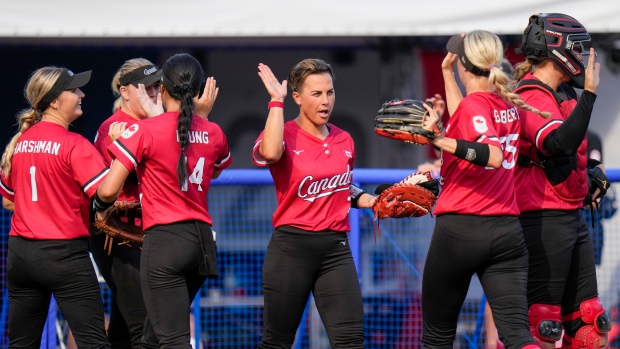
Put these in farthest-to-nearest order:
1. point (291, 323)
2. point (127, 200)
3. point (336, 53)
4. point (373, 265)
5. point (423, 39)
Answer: point (336, 53) < point (423, 39) < point (373, 265) < point (127, 200) < point (291, 323)

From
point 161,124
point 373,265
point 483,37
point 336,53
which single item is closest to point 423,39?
point 336,53

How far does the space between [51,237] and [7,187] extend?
598 mm

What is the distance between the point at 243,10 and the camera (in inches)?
277

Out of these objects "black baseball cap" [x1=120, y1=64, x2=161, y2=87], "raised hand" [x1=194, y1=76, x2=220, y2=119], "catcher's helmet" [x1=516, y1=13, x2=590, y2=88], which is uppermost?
"catcher's helmet" [x1=516, y1=13, x2=590, y2=88]

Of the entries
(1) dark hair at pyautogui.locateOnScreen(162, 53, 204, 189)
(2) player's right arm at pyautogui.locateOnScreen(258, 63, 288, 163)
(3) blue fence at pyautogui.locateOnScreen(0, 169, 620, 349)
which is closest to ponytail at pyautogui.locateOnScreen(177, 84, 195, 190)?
(1) dark hair at pyautogui.locateOnScreen(162, 53, 204, 189)

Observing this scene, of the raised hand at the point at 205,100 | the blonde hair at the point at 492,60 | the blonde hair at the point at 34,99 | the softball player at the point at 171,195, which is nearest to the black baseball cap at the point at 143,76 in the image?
the blonde hair at the point at 34,99

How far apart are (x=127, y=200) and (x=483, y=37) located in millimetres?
2215

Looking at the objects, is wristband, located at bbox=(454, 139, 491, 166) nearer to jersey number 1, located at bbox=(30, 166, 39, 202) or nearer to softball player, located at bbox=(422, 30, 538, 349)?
softball player, located at bbox=(422, 30, 538, 349)

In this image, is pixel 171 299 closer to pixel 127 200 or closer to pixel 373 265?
pixel 127 200

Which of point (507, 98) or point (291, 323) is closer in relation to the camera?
point (507, 98)

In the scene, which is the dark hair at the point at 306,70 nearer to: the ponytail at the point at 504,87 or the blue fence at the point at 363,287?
the ponytail at the point at 504,87

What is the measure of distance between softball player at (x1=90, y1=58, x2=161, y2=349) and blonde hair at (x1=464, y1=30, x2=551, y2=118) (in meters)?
1.92

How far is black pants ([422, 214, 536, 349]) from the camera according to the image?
15.6 ft

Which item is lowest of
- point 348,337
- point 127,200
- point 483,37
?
point 348,337
